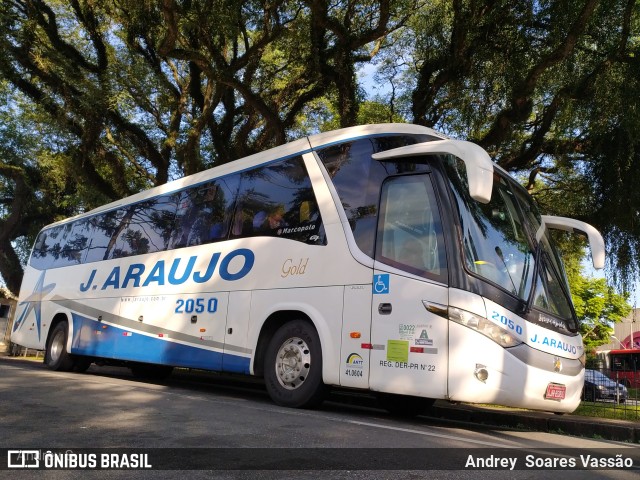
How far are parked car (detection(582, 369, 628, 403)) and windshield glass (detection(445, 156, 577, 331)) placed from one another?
4.64m

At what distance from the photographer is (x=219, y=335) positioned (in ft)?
28.5

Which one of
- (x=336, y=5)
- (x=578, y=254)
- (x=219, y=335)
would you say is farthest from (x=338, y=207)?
(x=578, y=254)

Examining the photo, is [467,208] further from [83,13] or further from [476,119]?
[83,13]

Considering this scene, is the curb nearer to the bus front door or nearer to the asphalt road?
the asphalt road

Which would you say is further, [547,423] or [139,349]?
[139,349]

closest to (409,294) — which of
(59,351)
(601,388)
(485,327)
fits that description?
(485,327)

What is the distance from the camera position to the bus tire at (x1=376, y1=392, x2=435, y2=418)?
7969 millimetres

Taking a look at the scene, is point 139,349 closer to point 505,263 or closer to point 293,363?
point 293,363

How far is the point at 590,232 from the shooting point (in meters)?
7.73

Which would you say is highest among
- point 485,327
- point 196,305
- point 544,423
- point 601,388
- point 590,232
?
point 590,232

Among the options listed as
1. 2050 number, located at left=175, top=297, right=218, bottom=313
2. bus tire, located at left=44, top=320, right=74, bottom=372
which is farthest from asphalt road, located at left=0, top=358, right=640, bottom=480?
bus tire, located at left=44, top=320, right=74, bottom=372

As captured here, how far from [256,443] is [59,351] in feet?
32.1

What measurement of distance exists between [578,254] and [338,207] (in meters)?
11.2

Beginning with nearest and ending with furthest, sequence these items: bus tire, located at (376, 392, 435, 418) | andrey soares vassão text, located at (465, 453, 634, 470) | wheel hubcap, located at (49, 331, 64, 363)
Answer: andrey soares vassão text, located at (465, 453, 634, 470) → bus tire, located at (376, 392, 435, 418) → wheel hubcap, located at (49, 331, 64, 363)
